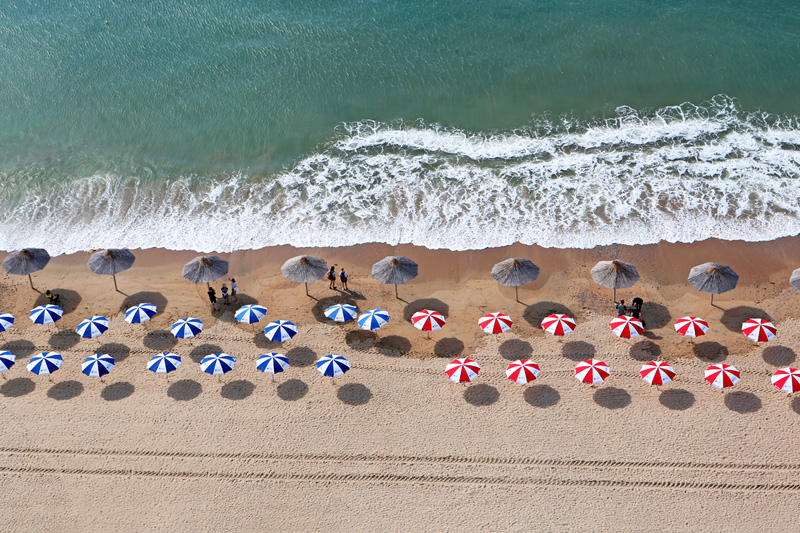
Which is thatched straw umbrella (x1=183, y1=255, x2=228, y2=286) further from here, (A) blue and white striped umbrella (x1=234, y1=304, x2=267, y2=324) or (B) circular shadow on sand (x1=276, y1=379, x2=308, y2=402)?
(B) circular shadow on sand (x1=276, y1=379, x2=308, y2=402)

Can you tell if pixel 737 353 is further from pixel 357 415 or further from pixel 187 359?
pixel 187 359

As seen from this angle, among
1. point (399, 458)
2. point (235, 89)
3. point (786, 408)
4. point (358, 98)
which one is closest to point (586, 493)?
point (399, 458)

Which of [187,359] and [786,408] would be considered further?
[187,359]

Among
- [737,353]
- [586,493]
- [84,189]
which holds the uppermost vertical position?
[84,189]

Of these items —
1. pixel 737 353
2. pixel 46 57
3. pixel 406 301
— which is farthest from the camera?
pixel 46 57

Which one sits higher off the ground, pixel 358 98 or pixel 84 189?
pixel 358 98

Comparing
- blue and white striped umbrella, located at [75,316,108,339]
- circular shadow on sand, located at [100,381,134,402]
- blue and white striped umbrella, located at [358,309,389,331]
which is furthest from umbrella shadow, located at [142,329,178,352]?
blue and white striped umbrella, located at [358,309,389,331]
